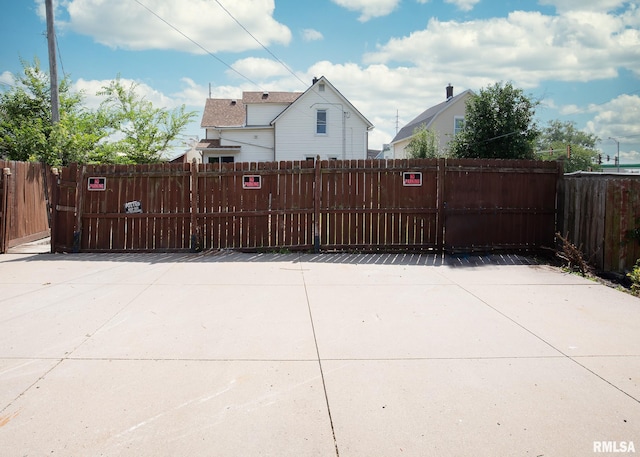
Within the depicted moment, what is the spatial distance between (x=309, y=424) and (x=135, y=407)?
1304 millimetres

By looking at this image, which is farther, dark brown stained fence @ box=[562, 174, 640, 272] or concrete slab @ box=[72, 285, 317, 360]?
dark brown stained fence @ box=[562, 174, 640, 272]

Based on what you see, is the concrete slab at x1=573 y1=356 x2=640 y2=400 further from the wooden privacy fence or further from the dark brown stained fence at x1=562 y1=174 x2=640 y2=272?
the wooden privacy fence

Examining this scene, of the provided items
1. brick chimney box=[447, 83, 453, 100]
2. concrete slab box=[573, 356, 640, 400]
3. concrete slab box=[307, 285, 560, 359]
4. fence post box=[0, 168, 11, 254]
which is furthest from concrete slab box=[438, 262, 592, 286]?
brick chimney box=[447, 83, 453, 100]

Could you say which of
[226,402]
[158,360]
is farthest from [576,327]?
[158,360]

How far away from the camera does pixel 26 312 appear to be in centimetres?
588

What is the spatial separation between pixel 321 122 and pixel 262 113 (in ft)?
13.6

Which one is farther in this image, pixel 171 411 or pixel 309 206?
pixel 309 206

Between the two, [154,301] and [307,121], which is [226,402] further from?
[307,121]

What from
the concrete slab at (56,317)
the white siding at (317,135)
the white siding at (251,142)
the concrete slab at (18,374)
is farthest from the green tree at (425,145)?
the concrete slab at (18,374)

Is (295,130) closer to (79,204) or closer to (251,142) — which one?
(251,142)

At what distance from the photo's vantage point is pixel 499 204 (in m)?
10.3

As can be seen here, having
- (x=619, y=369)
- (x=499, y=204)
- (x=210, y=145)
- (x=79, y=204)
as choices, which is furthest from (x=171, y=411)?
(x=210, y=145)

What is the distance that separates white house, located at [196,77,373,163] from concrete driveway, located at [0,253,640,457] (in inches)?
929

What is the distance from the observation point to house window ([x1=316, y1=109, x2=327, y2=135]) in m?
30.5
